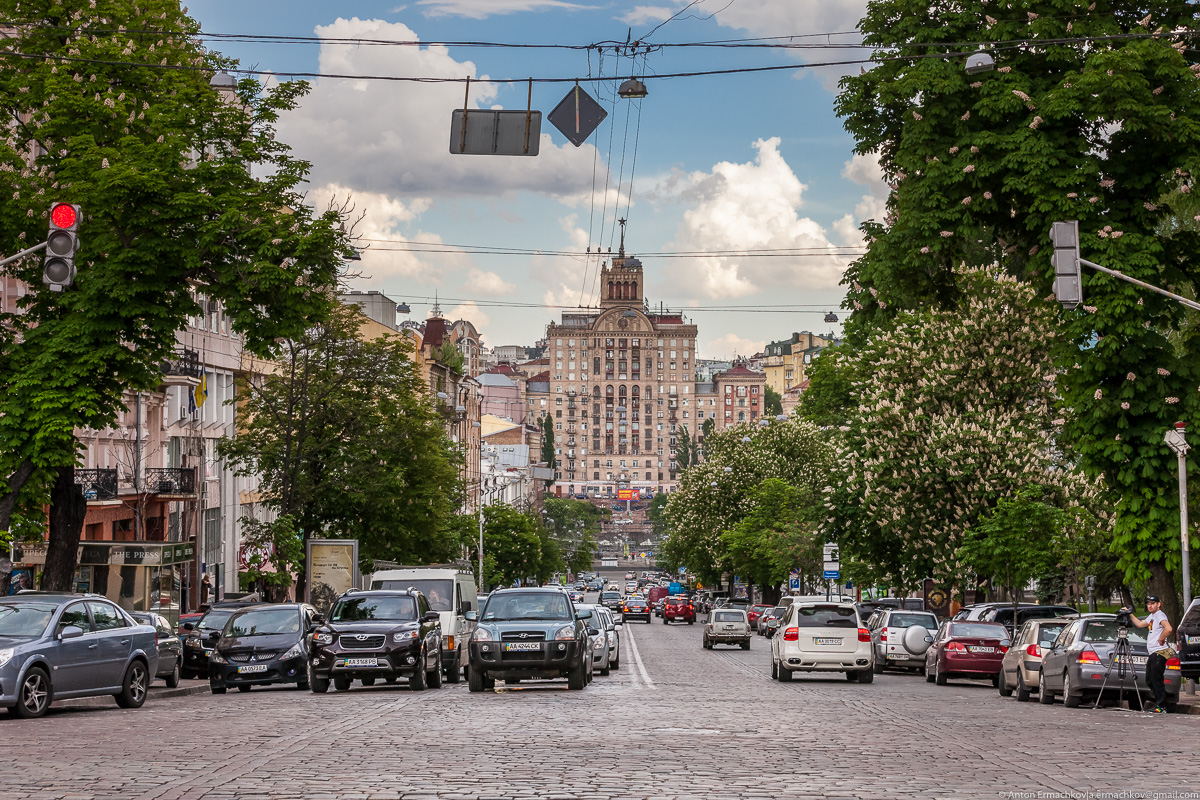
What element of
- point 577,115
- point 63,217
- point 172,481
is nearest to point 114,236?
point 63,217

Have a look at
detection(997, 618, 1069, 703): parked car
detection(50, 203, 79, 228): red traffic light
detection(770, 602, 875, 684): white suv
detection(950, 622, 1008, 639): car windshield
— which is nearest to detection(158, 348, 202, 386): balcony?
detection(770, 602, 875, 684): white suv

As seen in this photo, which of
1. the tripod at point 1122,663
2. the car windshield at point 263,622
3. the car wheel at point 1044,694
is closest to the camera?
the tripod at point 1122,663

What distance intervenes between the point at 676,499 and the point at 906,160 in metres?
75.7

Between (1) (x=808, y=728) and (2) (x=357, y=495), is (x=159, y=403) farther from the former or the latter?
(1) (x=808, y=728)

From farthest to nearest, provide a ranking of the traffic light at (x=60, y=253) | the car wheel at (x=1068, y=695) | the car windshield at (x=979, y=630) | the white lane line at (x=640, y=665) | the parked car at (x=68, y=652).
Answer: the car windshield at (x=979, y=630), the white lane line at (x=640, y=665), the car wheel at (x=1068, y=695), the traffic light at (x=60, y=253), the parked car at (x=68, y=652)

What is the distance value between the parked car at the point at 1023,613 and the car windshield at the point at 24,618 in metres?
20.7

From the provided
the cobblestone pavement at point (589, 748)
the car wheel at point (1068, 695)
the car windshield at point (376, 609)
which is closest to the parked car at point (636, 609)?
the car windshield at point (376, 609)

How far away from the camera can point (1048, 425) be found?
146 feet

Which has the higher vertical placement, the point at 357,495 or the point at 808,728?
the point at 357,495

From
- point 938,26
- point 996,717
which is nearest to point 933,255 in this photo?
point 938,26

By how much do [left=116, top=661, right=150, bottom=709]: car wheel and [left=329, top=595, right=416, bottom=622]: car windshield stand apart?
4.98 meters

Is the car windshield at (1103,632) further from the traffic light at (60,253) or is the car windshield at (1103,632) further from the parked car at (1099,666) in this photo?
the traffic light at (60,253)

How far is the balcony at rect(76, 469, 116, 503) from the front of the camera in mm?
44509

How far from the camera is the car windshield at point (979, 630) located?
3316cm
